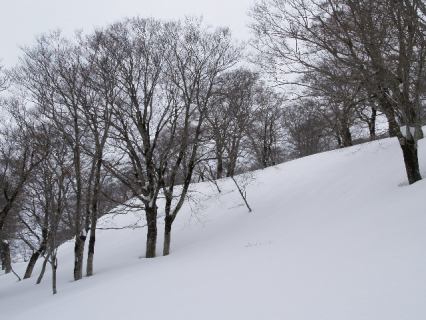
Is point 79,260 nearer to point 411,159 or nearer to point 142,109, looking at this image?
point 142,109

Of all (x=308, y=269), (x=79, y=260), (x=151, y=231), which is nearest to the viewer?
(x=308, y=269)

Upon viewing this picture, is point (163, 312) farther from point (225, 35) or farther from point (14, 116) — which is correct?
point (14, 116)

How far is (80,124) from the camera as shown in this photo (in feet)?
36.1

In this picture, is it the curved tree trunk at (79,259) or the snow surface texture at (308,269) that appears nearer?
the snow surface texture at (308,269)

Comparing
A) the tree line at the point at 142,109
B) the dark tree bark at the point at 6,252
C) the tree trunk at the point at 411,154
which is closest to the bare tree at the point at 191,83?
the tree line at the point at 142,109

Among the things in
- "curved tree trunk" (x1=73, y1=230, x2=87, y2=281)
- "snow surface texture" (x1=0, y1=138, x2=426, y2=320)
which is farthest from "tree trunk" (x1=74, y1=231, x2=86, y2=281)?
"snow surface texture" (x1=0, y1=138, x2=426, y2=320)

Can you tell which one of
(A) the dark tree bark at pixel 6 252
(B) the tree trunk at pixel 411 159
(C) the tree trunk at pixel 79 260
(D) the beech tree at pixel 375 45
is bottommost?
(A) the dark tree bark at pixel 6 252

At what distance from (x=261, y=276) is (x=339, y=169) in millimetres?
11411

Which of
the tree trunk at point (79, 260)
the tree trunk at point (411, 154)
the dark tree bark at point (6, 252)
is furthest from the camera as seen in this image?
the dark tree bark at point (6, 252)

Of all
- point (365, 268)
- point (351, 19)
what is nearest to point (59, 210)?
point (365, 268)

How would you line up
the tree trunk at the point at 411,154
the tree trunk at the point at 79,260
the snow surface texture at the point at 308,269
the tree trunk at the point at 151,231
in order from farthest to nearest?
the tree trunk at the point at 151,231 < the tree trunk at the point at 79,260 < the tree trunk at the point at 411,154 < the snow surface texture at the point at 308,269

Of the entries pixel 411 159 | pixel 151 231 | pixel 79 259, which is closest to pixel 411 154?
pixel 411 159

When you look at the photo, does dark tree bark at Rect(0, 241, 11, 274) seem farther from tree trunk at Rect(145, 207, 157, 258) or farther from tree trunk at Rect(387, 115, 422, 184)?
tree trunk at Rect(387, 115, 422, 184)

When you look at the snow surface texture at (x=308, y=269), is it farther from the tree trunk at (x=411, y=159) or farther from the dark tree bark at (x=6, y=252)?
the dark tree bark at (x=6, y=252)
